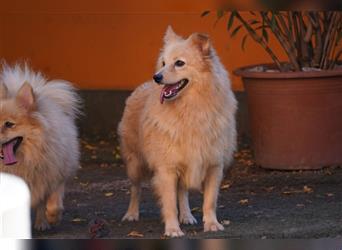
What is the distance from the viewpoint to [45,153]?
575cm

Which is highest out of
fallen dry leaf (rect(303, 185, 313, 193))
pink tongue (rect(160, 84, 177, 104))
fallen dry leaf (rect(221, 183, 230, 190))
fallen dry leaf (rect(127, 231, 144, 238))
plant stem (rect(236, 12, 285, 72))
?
plant stem (rect(236, 12, 285, 72))

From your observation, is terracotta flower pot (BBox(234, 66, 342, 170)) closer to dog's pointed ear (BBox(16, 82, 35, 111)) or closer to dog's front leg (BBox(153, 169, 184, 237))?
dog's front leg (BBox(153, 169, 184, 237))

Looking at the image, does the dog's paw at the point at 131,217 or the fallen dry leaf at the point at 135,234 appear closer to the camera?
the fallen dry leaf at the point at 135,234

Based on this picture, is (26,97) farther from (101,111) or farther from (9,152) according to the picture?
(101,111)

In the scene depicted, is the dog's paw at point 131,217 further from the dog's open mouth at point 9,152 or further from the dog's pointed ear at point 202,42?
the dog's pointed ear at point 202,42

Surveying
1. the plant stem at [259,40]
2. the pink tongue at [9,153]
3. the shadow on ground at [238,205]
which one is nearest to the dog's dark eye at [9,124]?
the pink tongue at [9,153]

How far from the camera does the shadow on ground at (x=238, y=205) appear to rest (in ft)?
18.8

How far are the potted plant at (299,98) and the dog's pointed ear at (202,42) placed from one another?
1916 millimetres

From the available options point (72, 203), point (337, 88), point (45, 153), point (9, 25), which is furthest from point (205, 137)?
point (9, 25)

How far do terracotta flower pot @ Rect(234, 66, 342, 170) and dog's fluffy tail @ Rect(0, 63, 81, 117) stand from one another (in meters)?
1.90

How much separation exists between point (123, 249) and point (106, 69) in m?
6.76

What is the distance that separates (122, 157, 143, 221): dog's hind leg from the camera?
625 centimetres

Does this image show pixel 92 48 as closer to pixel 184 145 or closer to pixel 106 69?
pixel 106 69

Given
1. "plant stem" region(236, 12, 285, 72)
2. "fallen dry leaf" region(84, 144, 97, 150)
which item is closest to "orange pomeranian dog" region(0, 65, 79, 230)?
"plant stem" region(236, 12, 285, 72)
